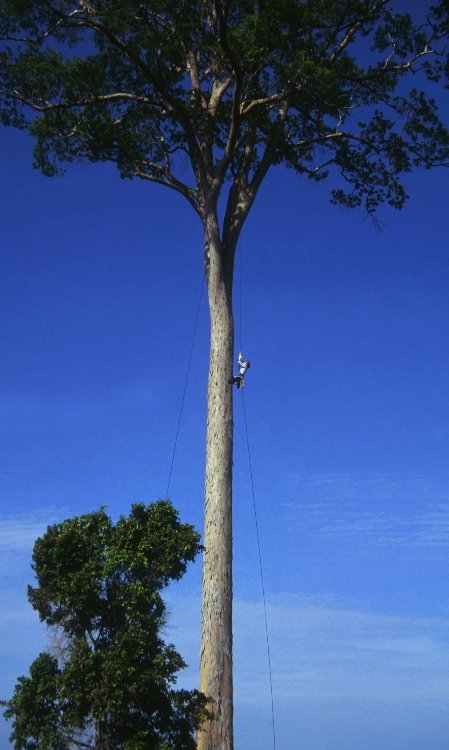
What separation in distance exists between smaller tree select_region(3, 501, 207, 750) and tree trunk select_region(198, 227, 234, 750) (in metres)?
0.36

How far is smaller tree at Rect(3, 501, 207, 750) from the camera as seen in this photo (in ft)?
39.5

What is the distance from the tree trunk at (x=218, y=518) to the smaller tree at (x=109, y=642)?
36 cm

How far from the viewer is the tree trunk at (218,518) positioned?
12.8m

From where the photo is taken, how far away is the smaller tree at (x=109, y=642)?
12055mm

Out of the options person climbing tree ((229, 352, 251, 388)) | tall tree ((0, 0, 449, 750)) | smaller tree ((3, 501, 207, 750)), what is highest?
tall tree ((0, 0, 449, 750))

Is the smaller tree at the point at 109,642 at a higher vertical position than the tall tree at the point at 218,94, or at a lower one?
lower

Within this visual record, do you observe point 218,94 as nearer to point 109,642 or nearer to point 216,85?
point 216,85

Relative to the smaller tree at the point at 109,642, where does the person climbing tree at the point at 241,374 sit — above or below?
above

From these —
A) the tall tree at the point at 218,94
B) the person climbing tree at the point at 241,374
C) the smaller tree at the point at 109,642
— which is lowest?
the smaller tree at the point at 109,642

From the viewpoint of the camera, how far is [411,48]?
18938 mm

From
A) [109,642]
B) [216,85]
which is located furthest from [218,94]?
[109,642]

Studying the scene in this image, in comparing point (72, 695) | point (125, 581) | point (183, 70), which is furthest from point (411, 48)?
point (72, 695)

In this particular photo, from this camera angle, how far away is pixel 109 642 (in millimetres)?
12773

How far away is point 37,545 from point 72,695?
235cm
